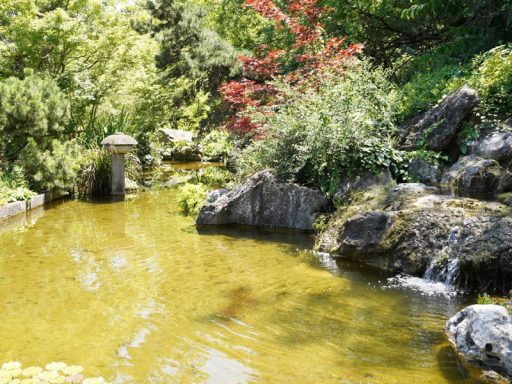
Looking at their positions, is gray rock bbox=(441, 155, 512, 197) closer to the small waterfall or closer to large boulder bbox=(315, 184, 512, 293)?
large boulder bbox=(315, 184, 512, 293)

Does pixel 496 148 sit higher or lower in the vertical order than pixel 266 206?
higher

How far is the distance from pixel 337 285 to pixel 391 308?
2.95 ft

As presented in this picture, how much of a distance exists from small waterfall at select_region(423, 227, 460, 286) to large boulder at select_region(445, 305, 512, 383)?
1734 millimetres

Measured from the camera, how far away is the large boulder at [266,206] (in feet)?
29.3

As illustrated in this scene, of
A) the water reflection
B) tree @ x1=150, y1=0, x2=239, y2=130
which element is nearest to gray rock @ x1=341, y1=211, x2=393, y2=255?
the water reflection

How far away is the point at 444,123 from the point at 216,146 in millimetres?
11988

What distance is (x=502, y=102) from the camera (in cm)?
930

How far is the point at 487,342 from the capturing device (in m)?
3.94

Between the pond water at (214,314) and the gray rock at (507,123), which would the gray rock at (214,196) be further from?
the gray rock at (507,123)

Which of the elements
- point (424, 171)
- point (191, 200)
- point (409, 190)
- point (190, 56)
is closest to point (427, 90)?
point (424, 171)

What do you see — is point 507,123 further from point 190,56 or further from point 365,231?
point 190,56

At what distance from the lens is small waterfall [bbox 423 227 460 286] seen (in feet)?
19.6

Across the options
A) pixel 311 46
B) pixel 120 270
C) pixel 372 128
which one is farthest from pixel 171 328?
pixel 311 46

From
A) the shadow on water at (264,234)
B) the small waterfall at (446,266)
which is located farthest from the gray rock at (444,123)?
the small waterfall at (446,266)
